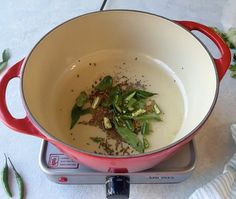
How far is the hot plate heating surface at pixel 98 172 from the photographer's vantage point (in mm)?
525

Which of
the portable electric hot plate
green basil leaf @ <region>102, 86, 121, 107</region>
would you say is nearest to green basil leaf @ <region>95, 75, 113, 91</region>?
green basil leaf @ <region>102, 86, 121, 107</region>

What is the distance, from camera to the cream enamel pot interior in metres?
0.52

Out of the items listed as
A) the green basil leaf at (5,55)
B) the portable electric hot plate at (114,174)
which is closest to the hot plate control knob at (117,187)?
the portable electric hot plate at (114,174)

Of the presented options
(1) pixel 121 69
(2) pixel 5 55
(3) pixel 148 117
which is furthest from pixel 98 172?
(2) pixel 5 55

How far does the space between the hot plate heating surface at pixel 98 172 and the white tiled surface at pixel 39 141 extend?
0.03m

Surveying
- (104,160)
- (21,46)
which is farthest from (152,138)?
(21,46)

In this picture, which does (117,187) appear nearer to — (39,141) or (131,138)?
(131,138)

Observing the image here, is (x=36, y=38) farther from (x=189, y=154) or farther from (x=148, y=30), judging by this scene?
(x=189, y=154)

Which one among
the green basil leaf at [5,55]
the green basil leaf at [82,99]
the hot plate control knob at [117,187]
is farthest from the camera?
the green basil leaf at [5,55]

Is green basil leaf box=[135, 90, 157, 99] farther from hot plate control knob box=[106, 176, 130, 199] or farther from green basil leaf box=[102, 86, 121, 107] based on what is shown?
hot plate control knob box=[106, 176, 130, 199]

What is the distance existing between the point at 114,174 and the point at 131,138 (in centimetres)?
7

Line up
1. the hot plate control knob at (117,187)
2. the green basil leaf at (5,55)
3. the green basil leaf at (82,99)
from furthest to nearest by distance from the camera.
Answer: the green basil leaf at (5,55)
the green basil leaf at (82,99)
the hot plate control knob at (117,187)

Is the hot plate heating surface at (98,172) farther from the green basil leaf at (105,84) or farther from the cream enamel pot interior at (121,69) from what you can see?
the green basil leaf at (105,84)

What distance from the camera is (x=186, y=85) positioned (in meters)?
0.63
